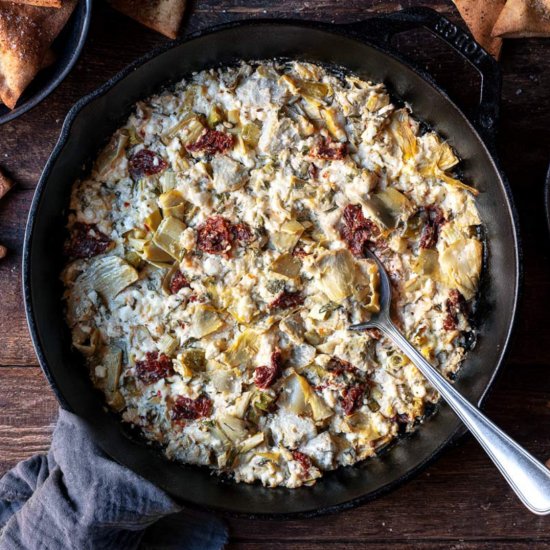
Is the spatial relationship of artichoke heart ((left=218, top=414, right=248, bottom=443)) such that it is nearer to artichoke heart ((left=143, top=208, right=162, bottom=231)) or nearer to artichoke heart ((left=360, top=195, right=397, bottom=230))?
artichoke heart ((left=143, top=208, right=162, bottom=231))

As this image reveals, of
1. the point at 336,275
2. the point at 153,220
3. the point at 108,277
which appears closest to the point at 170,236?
the point at 153,220

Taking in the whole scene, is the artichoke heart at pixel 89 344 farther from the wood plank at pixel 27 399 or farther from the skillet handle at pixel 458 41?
the skillet handle at pixel 458 41

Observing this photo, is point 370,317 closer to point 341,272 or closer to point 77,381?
point 341,272

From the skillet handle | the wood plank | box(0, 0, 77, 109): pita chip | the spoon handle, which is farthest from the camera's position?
the wood plank

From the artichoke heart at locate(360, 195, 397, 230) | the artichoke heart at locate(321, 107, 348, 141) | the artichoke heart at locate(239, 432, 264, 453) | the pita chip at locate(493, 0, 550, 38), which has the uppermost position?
the pita chip at locate(493, 0, 550, 38)

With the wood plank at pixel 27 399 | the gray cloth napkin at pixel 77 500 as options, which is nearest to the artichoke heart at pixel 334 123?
the gray cloth napkin at pixel 77 500

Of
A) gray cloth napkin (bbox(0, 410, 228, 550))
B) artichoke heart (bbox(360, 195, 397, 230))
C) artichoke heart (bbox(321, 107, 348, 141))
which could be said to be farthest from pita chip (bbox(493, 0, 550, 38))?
gray cloth napkin (bbox(0, 410, 228, 550))
